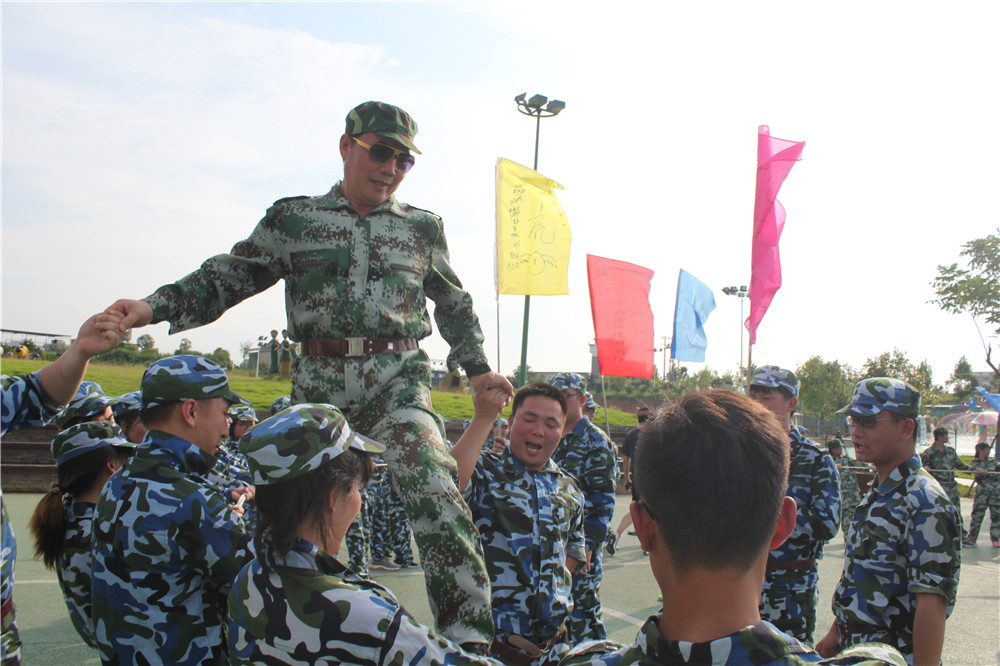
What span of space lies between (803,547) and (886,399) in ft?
4.26

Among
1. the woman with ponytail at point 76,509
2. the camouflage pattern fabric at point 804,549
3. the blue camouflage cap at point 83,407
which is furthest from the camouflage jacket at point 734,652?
the blue camouflage cap at point 83,407

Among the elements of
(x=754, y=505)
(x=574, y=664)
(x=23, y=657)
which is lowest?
(x=23, y=657)

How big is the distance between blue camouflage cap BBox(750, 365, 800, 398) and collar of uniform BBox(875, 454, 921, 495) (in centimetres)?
127

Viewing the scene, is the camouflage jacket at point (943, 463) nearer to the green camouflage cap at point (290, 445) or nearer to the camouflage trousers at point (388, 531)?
the camouflage trousers at point (388, 531)

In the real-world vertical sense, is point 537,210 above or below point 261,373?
above

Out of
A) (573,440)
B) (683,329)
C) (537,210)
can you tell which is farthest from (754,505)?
(683,329)

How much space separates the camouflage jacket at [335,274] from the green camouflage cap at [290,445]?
0.96 meters

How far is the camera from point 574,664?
1.27 meters

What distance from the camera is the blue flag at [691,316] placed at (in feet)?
51.9

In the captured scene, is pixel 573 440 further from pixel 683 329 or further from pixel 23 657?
pixel 683 329

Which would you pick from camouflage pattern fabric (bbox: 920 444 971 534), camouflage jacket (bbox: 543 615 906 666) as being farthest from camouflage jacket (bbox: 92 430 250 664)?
camouflage pattern fabric (bbox: 920 444 971 534)

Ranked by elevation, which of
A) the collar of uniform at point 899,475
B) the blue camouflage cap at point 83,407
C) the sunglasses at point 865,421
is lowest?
the collar of uniform at point 899,475

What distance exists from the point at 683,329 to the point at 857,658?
49.7 ft

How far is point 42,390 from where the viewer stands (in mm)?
2549
